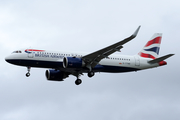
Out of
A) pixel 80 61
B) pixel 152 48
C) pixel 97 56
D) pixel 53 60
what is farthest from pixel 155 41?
pixel 53 60

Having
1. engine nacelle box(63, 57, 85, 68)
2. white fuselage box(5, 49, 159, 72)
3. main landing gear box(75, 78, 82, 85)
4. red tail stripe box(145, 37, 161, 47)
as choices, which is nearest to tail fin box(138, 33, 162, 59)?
red tail stripe box(145, 37, 161, 47)

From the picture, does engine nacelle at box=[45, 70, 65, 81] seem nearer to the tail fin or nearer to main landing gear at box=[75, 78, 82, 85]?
main landing gear at box=[75, 78, 82, 85]

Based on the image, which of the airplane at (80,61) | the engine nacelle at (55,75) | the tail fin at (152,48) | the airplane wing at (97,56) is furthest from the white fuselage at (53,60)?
the engine nacelle at (55,75)

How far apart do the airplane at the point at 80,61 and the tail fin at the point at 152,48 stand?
98cm

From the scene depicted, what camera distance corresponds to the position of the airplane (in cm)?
4278

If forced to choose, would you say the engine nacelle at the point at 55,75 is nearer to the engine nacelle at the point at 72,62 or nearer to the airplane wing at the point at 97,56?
the airplane wing at the point at 97,56

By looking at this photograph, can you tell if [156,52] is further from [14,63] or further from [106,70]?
[14,63]

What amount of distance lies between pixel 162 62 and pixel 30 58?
717 inches

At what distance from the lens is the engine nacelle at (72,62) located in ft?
140

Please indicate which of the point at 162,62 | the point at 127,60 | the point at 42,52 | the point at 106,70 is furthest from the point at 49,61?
the point at 162,62

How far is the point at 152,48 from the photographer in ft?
170

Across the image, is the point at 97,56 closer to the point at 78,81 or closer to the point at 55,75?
the point at 78,81

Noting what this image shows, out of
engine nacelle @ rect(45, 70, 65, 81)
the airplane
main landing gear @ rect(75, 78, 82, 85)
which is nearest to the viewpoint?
the airplane

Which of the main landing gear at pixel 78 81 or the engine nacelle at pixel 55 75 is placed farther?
the engine nacelle at pixel 55 75
